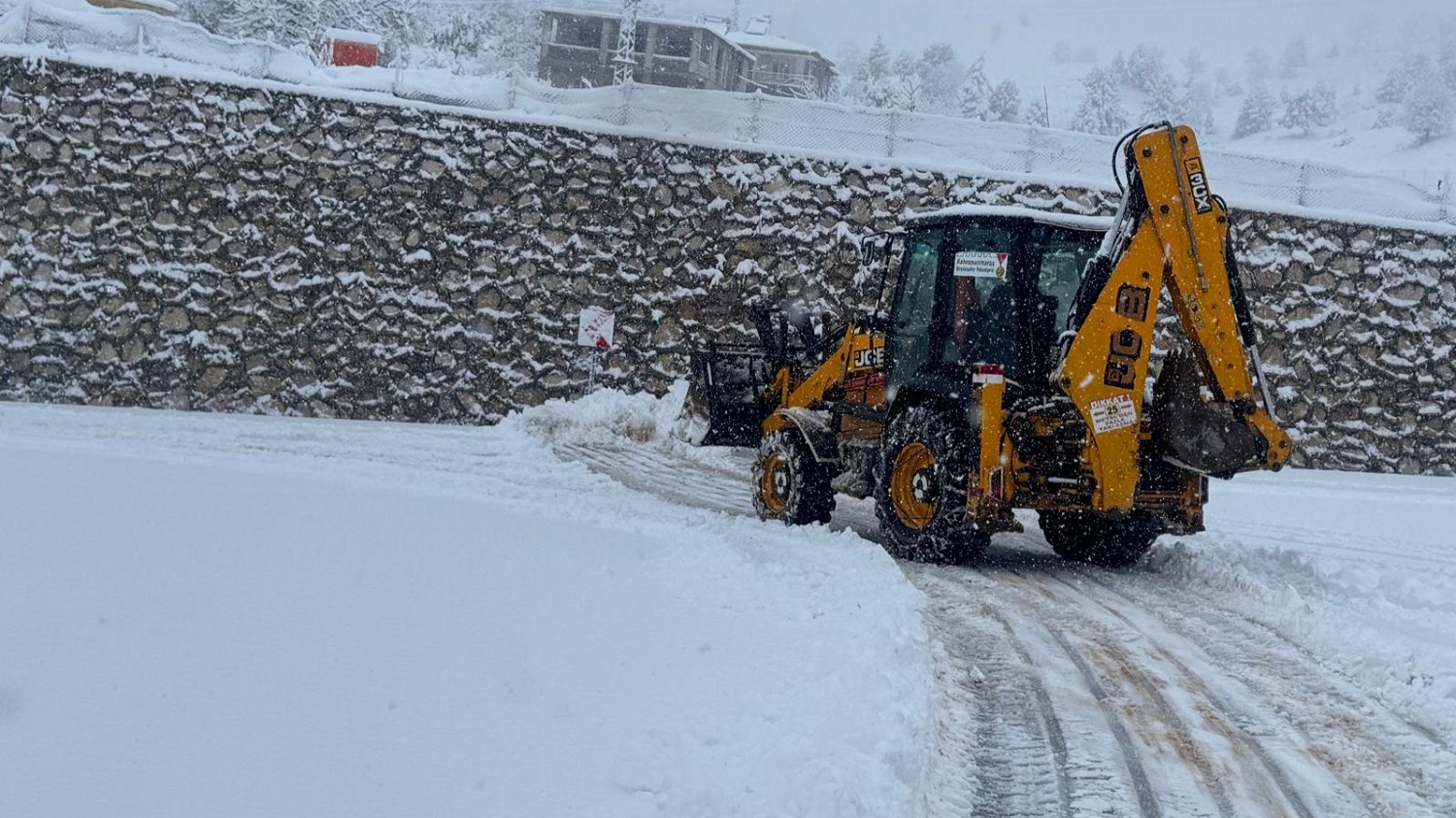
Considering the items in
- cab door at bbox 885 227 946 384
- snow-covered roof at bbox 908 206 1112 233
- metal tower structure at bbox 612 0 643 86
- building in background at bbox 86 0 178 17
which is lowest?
cab door at bbox 885 227 946 384

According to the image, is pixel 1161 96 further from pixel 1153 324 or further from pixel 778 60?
pixel 1153 324

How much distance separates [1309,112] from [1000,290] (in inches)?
2215

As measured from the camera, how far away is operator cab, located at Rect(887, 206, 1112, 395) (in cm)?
880

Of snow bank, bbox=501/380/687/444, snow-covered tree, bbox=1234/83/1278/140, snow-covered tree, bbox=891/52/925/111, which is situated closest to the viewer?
snow bank, bbox=501/380/687/444

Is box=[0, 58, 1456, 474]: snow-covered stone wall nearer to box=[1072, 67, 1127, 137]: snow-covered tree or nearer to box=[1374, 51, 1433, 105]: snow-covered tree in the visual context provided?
box=[1072, 67, 1127, 137]: snow-covered tree

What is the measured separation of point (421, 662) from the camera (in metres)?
4.36

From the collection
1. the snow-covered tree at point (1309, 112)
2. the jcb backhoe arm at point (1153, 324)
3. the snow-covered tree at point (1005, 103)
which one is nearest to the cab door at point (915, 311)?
the jcb backhoe arm at point (1153, 324)

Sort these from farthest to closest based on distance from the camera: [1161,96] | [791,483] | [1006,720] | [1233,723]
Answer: [1161,96]
[791,483]
[1233,723]
[1006,720]

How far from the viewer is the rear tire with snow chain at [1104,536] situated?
9.16 m

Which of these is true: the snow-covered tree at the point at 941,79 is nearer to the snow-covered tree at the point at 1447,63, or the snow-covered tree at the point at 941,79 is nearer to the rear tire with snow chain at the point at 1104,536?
the snow-covered tree at the point at 1447,63

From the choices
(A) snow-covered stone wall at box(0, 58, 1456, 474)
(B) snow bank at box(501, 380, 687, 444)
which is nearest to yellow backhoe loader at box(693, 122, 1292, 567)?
(B) snow bank at box(501, 380, 687, 444)

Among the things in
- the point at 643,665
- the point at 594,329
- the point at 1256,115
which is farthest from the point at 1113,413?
the point at 1256,115

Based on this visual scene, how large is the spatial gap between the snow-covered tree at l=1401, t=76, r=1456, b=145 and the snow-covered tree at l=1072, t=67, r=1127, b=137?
11056 mm

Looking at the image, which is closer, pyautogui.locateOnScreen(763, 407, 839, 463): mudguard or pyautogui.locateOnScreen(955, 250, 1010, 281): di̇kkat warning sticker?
pyautogui.locateOnScreen(955, 250, 1010, 281): di̇kkat warning sticker
